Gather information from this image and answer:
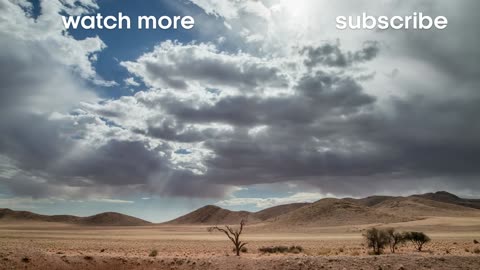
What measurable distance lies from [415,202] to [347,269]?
7367 inches

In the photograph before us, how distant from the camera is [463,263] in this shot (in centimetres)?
2902

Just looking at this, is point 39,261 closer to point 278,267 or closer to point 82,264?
point 82,264

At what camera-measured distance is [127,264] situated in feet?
102

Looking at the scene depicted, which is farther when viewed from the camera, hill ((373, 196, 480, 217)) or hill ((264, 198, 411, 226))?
hill ((373, 196, 480, 217))

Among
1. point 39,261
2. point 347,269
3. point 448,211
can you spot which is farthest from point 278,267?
point 448,211

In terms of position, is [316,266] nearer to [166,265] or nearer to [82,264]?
[166,265]

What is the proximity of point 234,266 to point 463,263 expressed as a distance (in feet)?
47.7

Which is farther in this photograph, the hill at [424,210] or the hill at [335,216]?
the hill at [424,210]

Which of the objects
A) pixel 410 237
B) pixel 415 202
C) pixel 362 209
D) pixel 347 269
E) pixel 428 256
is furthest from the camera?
pixel 415 202

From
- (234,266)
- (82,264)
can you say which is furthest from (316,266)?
(82,264)

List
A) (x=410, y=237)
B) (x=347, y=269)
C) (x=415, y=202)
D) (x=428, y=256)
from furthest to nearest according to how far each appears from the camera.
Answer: (x=415, y=202) → (x=410, y=237) → (x=428, y=256) → (x=347, y=269)

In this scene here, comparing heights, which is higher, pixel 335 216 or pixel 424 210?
pixel 424 210

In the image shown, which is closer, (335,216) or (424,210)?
(335,216)

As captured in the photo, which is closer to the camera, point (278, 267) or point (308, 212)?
point (278, 267)
